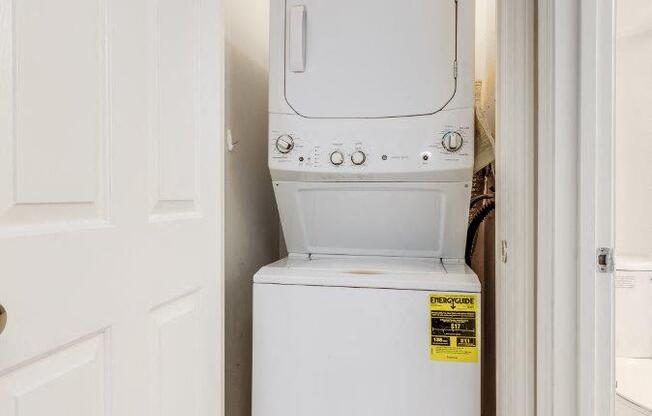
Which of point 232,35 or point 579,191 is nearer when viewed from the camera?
point 579,191

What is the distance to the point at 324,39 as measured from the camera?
1505mm

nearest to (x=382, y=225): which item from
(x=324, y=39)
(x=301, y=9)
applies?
(x=324, y=39)

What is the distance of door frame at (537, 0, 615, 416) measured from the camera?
3.17 ft

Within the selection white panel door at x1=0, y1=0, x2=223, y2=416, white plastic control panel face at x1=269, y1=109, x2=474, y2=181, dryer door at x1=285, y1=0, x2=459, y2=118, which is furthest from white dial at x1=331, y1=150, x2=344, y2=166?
white panel door at x1=0, y1=0, x2=223, y2=416

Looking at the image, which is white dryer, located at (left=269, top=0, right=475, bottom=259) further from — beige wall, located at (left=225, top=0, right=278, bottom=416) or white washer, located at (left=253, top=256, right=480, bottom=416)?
white washer, located at (left=253, top=256, right=480, bottom=416)

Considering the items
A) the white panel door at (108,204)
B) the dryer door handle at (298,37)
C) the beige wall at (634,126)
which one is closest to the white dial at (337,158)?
the dryer door handle at (298,37)

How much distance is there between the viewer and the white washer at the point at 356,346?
4.09 ft

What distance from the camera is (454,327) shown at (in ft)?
4.08

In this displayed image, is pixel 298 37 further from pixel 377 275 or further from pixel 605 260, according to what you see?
pixel 605 260

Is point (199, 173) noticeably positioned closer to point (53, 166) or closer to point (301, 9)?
point (53, 166)

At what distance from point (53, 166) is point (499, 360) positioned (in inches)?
46.6

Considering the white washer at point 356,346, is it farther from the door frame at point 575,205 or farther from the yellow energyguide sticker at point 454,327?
the door frame at point 575,205

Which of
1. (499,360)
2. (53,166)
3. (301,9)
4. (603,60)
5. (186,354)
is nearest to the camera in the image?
(53,166)

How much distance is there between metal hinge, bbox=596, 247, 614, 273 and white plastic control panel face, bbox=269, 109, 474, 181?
1.70 feet
